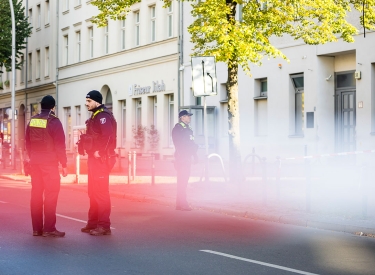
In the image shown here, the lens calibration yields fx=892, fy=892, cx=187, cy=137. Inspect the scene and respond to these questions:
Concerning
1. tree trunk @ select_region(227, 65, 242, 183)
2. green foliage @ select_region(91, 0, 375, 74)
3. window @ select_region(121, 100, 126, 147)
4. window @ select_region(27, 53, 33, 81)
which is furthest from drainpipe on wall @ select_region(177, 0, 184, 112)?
window @ select_region(27, 53, 33, 81)

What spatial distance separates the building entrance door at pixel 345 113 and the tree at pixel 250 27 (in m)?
6.86

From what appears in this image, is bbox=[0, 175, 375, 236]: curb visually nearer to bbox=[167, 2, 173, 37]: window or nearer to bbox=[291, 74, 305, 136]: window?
bbox=[291, 74, 305, 136]: window

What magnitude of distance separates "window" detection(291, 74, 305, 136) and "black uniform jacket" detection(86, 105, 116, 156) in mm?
20104

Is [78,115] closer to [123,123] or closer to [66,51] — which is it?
[66,51]

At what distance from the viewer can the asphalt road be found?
9.36 meters

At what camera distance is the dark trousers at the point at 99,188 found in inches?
480

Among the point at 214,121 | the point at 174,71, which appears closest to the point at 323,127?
the point at 214,121

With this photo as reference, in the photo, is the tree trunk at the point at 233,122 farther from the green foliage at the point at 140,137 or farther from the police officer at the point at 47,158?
the green foliage at the point at 140,137

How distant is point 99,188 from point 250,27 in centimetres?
937

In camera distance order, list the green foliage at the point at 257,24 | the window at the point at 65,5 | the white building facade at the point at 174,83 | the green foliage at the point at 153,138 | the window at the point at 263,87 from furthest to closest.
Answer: the window at the point at 65,5, the green foliage at the point at 153,138, the window at the point at 263,87, the white building facade at the point at 174,83, the green foliage at the point at 257,24

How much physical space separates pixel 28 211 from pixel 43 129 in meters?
4.60

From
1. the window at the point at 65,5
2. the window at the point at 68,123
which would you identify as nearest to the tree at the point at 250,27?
the window at the point at 68,123

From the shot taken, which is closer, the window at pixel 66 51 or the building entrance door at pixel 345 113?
the building entrance door at pixel 345 113

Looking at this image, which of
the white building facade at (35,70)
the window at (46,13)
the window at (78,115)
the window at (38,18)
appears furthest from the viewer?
the window at (38,18)
